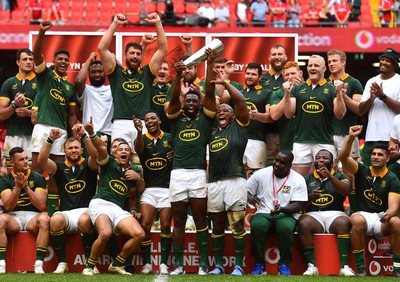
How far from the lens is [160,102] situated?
11898mm

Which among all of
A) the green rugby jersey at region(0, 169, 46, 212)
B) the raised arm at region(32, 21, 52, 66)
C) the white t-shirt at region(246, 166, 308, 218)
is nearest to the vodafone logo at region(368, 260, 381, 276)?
the white t-shirt at region(246, 166, 308, 218)

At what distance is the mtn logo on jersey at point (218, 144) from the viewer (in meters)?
10.8

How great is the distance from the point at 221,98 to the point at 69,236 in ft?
7.94

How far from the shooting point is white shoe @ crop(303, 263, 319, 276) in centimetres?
1065

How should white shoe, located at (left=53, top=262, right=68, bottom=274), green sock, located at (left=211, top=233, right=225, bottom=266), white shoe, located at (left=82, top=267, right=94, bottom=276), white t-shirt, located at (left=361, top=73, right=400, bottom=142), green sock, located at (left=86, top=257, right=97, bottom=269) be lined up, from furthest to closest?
white t-shirt, located at (left=361, top=73, right=400, bottom=142)
green sock, located at (left=211, top=233, right=225, bottom=266)
white shoe, located at (left=53, top=262, right=68, bottom=274)
green sock, located at (left=86, top=257, right=97, bottom=269)
white shoe, located at (left=82, top=267, right=94, bottom=276)

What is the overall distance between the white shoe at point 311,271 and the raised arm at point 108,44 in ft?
10.5

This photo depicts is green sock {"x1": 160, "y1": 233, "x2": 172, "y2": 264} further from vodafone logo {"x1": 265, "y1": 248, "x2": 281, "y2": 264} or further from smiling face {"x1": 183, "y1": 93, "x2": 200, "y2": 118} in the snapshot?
smiling face {"x1": 183, "y1": 93, "x2": 200, "y2": 118}

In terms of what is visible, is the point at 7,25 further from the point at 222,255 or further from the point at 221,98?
the point at 222,255

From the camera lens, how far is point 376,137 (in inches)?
456

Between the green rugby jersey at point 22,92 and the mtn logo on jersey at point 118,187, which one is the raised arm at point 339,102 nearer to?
the mtn logo on jersey at point 118,187

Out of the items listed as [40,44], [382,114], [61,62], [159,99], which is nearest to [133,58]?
[159,99]

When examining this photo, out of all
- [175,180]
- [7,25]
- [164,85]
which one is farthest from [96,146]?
[7,25]

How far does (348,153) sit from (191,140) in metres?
1.69

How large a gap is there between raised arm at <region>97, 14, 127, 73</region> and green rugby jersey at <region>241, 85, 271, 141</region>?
1641 millimetres
